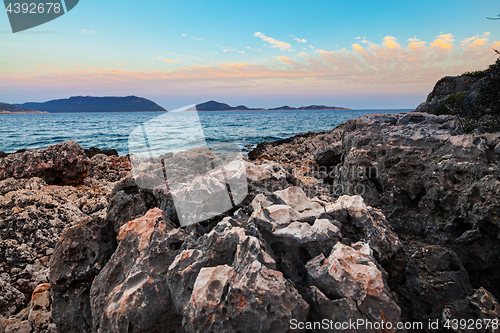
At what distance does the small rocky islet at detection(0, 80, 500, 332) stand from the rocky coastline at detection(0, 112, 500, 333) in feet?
0.06

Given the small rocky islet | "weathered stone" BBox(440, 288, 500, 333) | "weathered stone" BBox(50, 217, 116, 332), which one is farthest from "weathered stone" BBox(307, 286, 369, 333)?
"weathered stone" BBox(50, 217, 116, 332)

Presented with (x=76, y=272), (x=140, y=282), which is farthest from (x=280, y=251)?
(x=76, y=272)

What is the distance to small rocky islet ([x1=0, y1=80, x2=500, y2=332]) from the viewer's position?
2.69 m

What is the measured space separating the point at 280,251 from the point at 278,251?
0.03 meters

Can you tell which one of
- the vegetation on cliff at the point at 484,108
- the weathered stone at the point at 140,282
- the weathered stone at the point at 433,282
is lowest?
the weathered stone at the point at 433,282

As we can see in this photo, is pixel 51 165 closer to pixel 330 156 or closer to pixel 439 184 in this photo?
pixel 330 156

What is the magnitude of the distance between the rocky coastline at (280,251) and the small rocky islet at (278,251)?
0.02 m

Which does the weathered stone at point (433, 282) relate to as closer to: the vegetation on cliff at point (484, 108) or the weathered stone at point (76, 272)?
the vegetation on cliff at point (484, 108)

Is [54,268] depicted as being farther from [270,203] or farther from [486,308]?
[486,308]

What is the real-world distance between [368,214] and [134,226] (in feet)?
12.4

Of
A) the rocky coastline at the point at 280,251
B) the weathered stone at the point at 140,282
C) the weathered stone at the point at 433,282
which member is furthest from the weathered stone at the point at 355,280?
the weathered stone at the point at 140,282

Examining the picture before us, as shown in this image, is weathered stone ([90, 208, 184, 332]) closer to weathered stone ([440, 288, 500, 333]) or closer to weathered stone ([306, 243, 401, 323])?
weathered stone ([306, 243, 401, 323])

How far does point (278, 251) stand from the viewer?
353 centimetres

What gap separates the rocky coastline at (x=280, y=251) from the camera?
2678 mm
